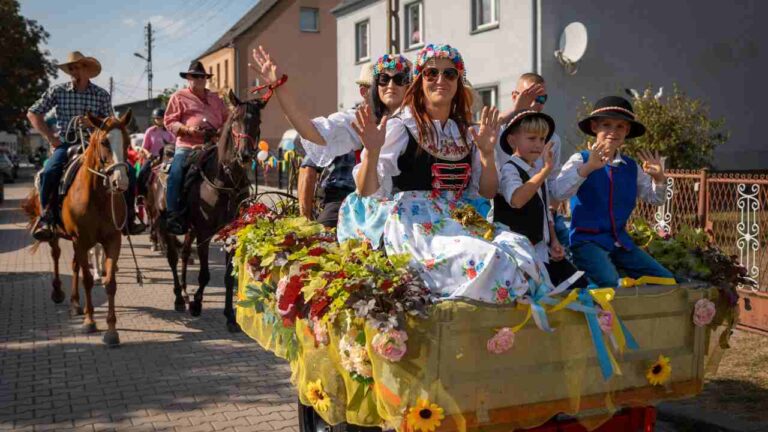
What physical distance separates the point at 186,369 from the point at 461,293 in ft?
13.3

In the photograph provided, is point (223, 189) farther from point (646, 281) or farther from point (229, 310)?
point (646, 281)

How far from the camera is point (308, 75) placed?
42.5 meters

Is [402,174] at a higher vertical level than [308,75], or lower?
lower

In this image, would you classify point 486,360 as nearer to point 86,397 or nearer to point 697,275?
point 697,275

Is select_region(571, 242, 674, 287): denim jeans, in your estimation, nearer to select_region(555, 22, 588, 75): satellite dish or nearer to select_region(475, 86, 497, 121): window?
select_region(555, 22, 588, 75): satellite dish

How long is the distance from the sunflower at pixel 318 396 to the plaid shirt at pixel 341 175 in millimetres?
2507

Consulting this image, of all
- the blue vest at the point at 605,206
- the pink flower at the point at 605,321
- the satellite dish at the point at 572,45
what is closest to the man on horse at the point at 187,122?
the blue vest at the point at 605,206

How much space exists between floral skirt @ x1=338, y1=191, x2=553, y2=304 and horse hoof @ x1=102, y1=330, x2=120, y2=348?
4.13 metres

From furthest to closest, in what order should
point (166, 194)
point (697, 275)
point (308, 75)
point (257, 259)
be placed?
1. point (308, 75)
2. point (166, 194)
3. point (257, 259)
4. point (697, 275)

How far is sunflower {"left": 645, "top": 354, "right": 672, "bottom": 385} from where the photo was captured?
3.45 m

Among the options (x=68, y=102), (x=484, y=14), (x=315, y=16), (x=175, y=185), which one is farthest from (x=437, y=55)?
(x=315, y=16)

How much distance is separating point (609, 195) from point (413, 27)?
21418 millimetres

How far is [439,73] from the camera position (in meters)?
3.87

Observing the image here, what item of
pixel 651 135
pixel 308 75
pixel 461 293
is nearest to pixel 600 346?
pixel 461 293
